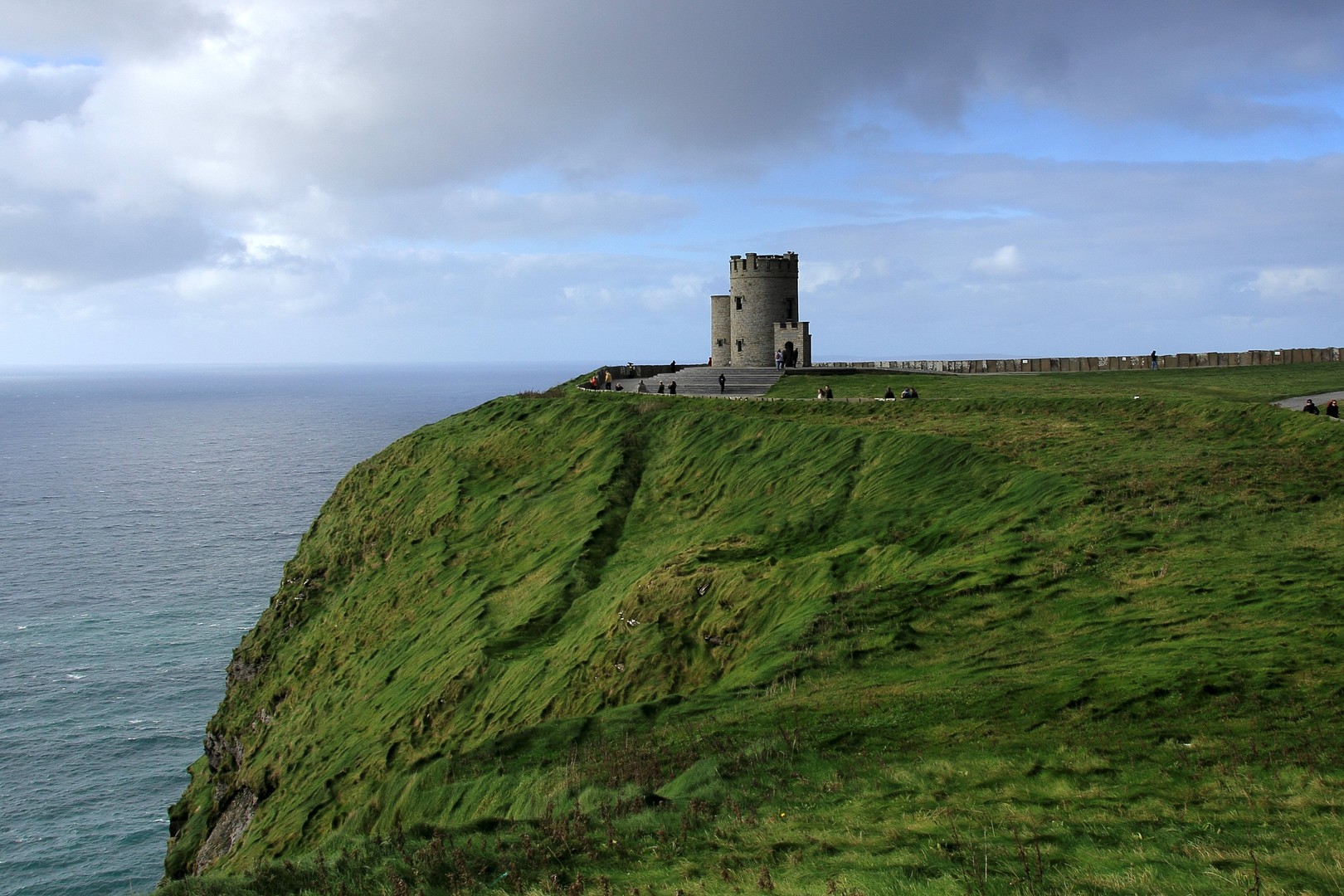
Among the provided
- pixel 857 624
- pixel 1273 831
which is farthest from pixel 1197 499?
pixel 1273 831

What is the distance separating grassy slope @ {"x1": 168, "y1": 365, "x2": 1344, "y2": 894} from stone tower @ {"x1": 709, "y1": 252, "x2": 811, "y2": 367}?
20.2 metres

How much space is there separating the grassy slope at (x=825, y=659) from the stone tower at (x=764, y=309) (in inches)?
794

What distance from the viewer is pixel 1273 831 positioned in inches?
456

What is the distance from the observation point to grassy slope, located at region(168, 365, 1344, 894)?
12719mm

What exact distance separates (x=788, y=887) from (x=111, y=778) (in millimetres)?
40117

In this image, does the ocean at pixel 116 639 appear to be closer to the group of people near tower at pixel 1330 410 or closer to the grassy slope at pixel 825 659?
the grassy slope at pixel 825 659

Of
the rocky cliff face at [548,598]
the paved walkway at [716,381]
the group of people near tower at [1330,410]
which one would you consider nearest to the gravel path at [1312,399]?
the group of people near tower at [1330,410]

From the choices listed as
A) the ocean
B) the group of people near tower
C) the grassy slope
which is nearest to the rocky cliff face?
the grassy slope

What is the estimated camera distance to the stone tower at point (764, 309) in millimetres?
68312

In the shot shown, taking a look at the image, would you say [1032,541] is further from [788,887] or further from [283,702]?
[283,702]

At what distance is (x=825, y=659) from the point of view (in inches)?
818

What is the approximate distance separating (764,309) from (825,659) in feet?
165

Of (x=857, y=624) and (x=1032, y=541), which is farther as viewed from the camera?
(x=1032, y=541)

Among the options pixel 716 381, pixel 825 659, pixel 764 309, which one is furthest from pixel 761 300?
pixel 825 659
